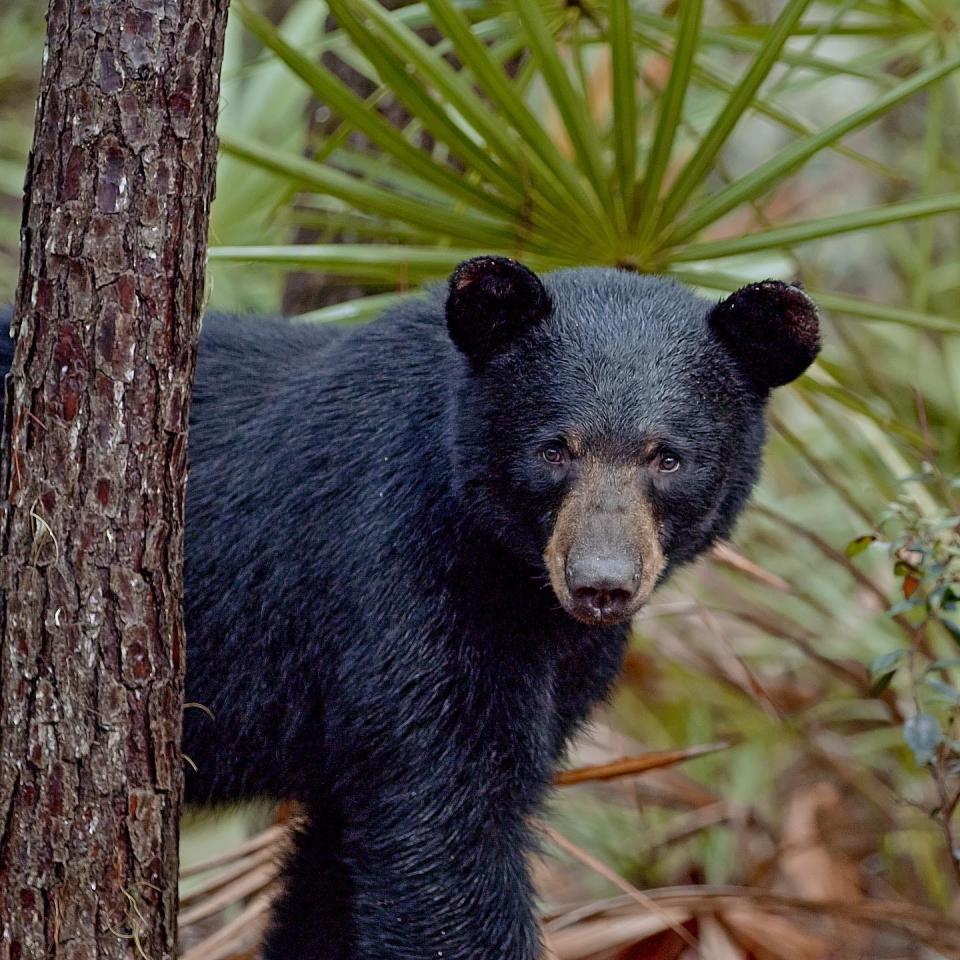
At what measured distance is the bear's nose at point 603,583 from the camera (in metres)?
2.90

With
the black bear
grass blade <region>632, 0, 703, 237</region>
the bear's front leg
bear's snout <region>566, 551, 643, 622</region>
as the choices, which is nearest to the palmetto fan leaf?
grass blade <region>632, 0, 703, 237</region>

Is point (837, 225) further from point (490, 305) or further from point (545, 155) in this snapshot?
point (490, 305)

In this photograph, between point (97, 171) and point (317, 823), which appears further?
point (317, 823)

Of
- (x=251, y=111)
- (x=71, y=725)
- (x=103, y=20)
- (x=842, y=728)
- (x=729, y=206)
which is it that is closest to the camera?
(x=103, y=20)

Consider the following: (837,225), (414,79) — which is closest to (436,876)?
(837,225)

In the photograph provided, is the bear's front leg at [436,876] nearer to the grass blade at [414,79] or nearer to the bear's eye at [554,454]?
the bear's eye at [554,454]

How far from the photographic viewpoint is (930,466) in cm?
399

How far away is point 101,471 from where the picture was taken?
2.69 m

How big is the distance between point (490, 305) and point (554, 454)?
0.38 meters

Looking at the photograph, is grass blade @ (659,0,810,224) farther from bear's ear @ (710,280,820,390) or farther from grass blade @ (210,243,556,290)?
bear's ear @ (710,280,820,390)

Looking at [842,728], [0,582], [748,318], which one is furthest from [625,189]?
[842,728]

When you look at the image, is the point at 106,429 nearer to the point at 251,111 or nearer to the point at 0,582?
the point at 0,582

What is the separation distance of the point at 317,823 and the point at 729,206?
208 cm

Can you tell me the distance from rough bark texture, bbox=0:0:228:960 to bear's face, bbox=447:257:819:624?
30.6 inches
